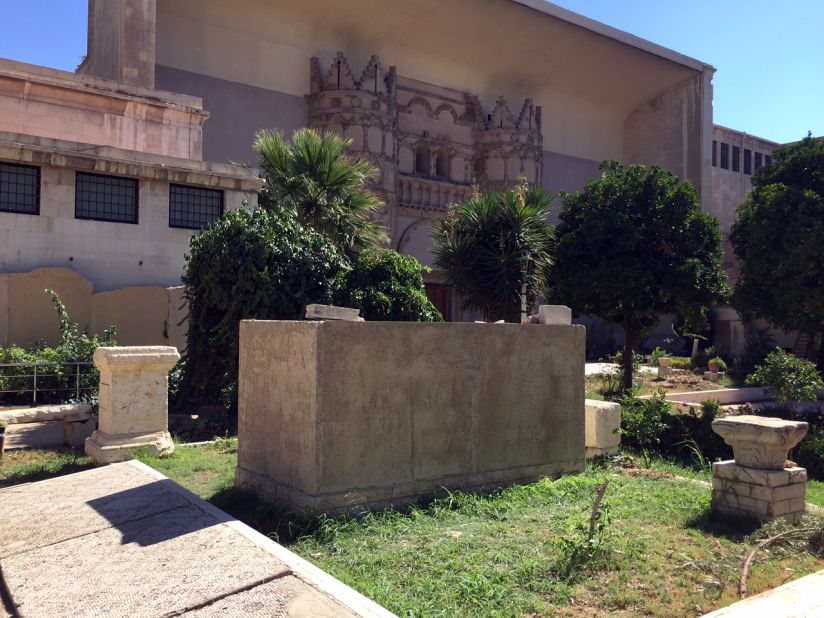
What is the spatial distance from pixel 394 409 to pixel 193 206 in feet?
33.5

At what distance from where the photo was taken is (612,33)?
3516 cm

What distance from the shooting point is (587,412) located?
9195 millimetres

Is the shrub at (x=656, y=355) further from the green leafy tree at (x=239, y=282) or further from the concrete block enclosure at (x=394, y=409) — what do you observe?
the concrete block enclosure at (x=394, y=409)

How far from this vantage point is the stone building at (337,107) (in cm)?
1417

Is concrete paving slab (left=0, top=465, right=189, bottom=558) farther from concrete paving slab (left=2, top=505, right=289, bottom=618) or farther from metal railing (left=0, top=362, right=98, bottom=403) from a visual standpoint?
metal railing (left=0, top=362, right=98, bottom=403)

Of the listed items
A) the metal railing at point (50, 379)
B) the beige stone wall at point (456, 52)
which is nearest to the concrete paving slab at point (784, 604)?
the metal railing at point (50, 379)

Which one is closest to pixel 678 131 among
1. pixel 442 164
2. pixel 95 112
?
pixel 442 164

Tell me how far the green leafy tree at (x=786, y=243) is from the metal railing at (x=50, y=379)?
841 inches

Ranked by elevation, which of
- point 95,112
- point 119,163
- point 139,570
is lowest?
point 139,570

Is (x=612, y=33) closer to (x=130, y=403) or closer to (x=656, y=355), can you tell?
(x=656, y=355)

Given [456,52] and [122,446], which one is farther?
[456,52]

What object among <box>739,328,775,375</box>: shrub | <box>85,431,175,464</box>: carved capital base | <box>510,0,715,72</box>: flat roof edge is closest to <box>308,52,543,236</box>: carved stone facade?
<box>510,0,715,72</box>: flat roof edge

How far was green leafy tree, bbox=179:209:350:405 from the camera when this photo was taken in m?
11.9

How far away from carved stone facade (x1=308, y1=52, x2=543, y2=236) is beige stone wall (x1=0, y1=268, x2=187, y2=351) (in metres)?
15.3
